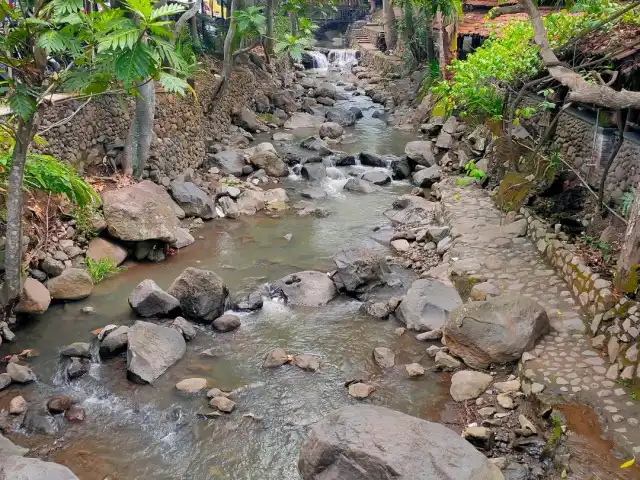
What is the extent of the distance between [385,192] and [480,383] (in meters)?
7.89

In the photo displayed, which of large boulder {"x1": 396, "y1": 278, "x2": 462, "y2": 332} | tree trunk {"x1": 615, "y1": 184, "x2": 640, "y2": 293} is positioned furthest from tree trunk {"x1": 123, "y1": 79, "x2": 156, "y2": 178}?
tree trunk {"x1": 615, "y1": 184, "x2": 640, "y2": 293}

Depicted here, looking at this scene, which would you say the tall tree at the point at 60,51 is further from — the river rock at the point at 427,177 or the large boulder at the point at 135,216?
the river rock at the point at 427,177

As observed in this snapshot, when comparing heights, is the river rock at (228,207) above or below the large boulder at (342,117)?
below

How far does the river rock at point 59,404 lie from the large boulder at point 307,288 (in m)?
3.45

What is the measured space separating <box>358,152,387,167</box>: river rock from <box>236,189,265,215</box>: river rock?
386cm

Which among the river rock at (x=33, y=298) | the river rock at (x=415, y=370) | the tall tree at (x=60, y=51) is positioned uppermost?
the tall tree at (x=60, y=51)

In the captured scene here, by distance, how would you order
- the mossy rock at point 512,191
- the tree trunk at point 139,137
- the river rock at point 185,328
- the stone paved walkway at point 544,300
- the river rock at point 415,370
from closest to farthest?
the stone paved walkway at point 544,300 → the river rock at point 415,370 → the river rock at point 185,328 → the mossy rock at point 512,191 → the tree trunk at point 139,137

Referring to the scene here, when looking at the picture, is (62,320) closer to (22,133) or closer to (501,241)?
(22,133)

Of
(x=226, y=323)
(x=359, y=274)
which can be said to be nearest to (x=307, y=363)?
(x=226, y=323)

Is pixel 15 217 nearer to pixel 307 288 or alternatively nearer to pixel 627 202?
pixel 307 288

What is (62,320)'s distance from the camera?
8055 mm

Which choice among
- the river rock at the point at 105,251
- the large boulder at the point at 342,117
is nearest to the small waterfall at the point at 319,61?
the large boulder at the point at 342,117

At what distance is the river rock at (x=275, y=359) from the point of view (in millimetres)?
7230

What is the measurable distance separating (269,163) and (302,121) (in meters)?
5.39
